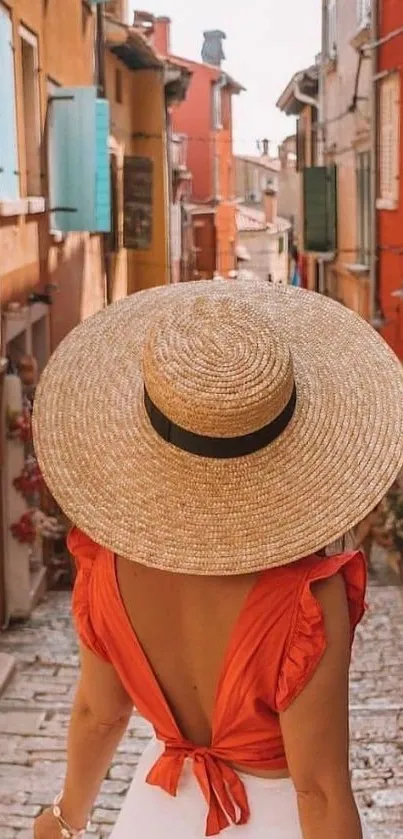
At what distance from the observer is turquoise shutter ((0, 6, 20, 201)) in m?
7.96

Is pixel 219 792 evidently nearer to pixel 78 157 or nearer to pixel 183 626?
pixel 183 626

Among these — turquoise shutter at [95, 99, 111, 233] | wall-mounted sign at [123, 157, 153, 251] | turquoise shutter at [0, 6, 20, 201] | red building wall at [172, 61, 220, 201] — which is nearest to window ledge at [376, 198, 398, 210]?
turquoise shutter at [95, 99, 111, 233]

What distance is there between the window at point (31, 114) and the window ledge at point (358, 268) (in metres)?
5.67

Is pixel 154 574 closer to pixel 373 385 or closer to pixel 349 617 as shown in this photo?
pixel 349 617

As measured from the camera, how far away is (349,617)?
2.06 metres

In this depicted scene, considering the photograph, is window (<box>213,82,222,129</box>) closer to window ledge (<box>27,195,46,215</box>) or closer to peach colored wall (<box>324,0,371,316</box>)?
peach colored wall (<box>324,0,371,316</box>)

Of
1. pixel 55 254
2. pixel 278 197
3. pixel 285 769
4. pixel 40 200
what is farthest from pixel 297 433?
pixel 278 197

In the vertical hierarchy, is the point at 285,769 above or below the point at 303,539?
below

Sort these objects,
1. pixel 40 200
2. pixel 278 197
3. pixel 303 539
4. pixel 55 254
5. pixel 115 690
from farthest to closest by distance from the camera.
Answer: pixel 278 197, pixel 55 254, pixel 40 200, pixel 115 690, pixel 303 539

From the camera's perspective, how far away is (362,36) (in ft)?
45.2

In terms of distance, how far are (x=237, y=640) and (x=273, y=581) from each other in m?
0.12

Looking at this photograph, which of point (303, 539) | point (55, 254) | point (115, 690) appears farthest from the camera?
point (55, 254)

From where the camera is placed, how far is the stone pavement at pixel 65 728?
197 inches

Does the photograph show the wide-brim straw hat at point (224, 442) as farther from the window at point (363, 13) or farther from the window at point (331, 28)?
the window at point (331, 28)
